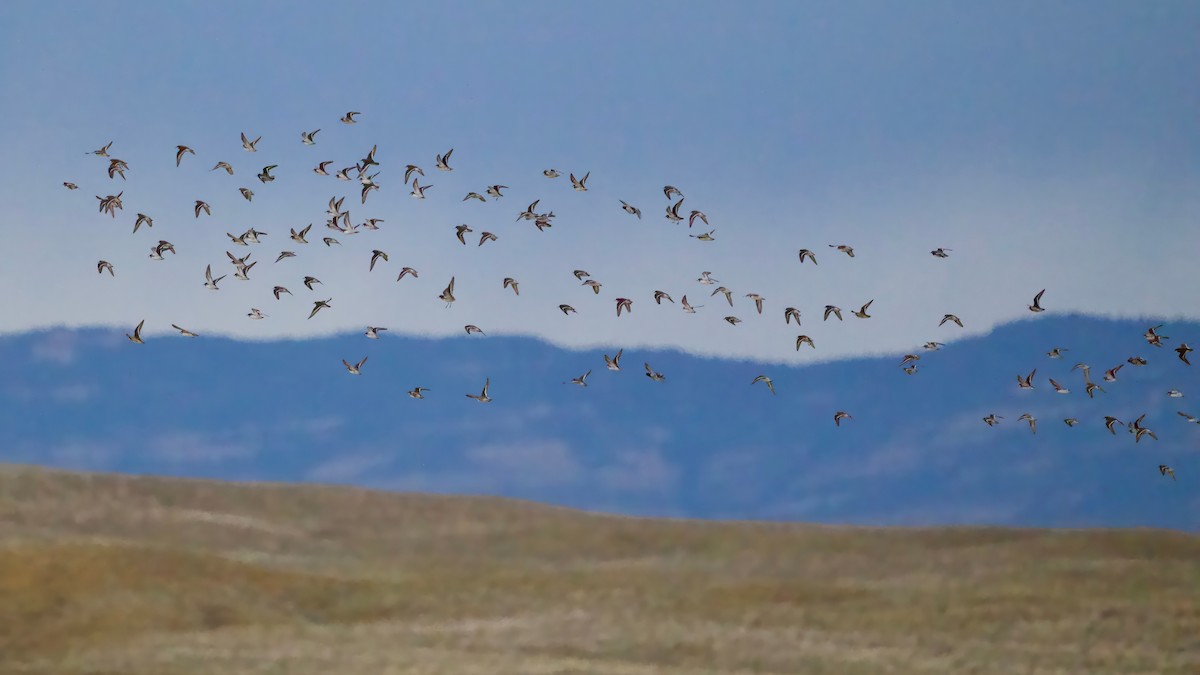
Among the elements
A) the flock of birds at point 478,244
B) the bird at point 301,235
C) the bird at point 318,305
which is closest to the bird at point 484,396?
the flock of birds at point 478,244

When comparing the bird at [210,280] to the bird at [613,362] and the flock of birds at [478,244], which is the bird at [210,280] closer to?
the flock of birds at [478,244]

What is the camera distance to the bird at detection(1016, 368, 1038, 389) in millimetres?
6758

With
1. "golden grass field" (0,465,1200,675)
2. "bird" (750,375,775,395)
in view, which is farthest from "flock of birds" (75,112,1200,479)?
"golden grass field" (0,465,1200,675)

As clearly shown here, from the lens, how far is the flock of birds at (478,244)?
260 inches

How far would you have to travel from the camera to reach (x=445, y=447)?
672 centimetres

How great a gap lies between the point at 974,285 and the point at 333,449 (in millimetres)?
3394

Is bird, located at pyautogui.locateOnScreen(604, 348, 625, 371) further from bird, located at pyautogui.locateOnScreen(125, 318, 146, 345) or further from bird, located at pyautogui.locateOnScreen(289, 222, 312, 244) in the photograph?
bird, located at pyautogui.locateOnScreen(125, 318, 146, 345)

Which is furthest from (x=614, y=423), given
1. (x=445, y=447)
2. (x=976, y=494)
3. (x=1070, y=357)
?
(x=1070, y=357)

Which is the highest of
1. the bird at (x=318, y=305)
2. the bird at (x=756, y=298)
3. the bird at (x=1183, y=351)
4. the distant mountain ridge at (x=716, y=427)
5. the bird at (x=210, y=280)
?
the bird at (x=210, y=280)

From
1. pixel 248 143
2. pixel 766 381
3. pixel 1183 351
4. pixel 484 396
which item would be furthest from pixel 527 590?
pixel 1183 351

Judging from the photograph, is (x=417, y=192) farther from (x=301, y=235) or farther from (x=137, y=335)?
(x=137, y=335)

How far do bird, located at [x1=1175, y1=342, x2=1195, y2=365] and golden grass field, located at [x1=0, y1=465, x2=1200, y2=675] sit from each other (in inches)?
35.1

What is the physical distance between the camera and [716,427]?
6805 mm

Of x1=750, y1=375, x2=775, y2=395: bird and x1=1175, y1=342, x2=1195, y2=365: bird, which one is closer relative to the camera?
x1=1175, y1=342, x2=1195, y2=365: bird
